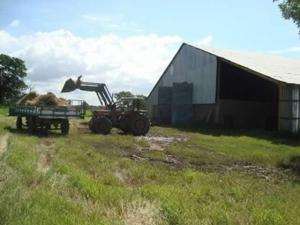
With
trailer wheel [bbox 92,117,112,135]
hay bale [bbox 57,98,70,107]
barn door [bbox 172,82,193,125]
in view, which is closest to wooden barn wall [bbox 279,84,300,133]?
trailer wheel [bbox 92,117,112,135]

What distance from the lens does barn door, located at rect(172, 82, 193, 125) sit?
38.1 metres

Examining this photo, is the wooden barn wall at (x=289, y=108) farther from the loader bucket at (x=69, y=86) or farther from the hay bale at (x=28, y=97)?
the hay bale at (x=28, y=97)

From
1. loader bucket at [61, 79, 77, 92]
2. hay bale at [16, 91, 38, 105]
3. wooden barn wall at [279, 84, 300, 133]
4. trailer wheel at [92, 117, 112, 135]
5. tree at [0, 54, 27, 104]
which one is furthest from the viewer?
tree at [0, 54, 27, 104]

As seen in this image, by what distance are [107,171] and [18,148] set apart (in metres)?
4.07

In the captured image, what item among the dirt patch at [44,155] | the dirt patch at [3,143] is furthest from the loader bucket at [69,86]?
the dirt patch at [44,155]

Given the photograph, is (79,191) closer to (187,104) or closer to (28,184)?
(28,184)

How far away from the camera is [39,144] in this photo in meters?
19.3

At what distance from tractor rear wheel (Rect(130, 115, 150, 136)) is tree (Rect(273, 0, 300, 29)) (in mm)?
8214

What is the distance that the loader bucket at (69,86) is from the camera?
27359 millimetres

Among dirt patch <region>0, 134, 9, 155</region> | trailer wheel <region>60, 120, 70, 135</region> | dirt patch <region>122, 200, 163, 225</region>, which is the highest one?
trailer wheel <region>60, 120, 70, 135</region>

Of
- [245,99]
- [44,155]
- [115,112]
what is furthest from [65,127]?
[245,99]

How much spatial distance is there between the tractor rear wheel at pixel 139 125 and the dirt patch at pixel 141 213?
17.9m

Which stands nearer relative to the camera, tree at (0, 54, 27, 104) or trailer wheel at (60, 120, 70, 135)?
trailer wheel at (60, 120, 70, 135)

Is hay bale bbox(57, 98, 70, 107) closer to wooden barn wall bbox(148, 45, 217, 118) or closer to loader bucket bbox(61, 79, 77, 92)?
loader bucket bbox(61, 79, 77, 92)
